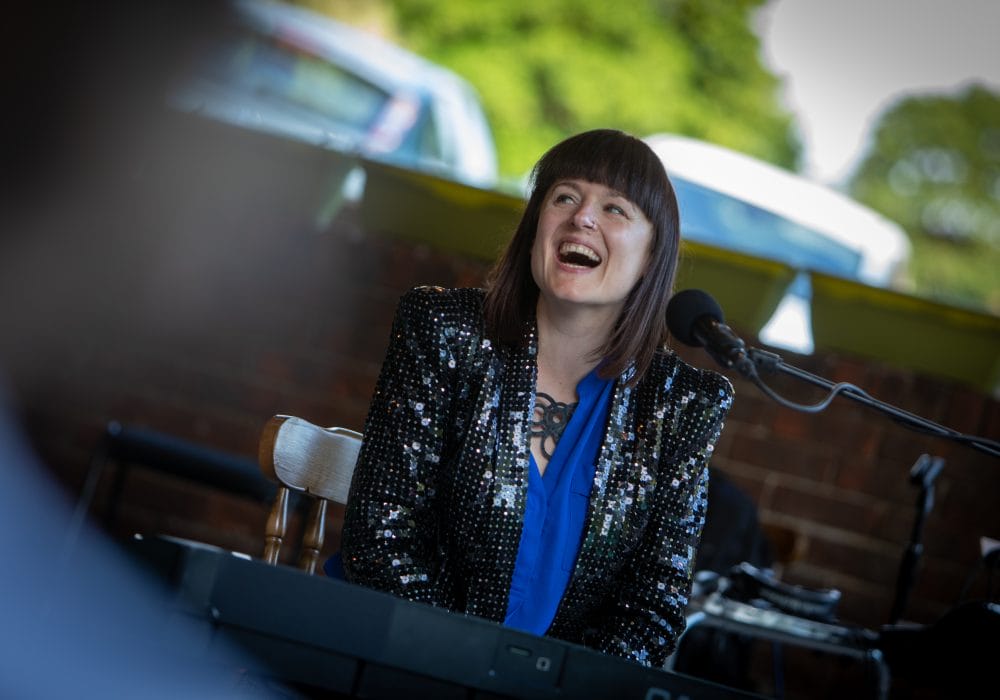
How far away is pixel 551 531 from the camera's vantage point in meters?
1.54

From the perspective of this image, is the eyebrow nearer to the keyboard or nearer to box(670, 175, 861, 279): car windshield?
the keyboard

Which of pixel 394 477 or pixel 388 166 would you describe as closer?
pixel 394 477

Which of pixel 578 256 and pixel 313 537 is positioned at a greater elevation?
pixel 578 256

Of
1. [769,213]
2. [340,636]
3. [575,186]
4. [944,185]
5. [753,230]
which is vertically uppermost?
[944,185]

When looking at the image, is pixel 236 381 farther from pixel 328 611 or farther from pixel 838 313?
pixel 328 611

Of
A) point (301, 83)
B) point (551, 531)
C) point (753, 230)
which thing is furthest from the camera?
point (301, 83)

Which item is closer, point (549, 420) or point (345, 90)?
point (549, 420)

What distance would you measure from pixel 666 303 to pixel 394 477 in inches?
19.3

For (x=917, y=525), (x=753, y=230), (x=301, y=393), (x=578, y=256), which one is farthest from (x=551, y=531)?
(x=753, y=230)

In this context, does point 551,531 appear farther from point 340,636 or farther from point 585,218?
point 340,636

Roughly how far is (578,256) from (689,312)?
20 cm

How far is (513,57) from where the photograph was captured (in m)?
9.46

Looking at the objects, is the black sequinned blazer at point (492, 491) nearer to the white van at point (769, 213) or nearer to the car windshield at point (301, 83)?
the white van at point (769, 213)

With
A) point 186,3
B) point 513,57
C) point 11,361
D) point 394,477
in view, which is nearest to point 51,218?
point 11,361
